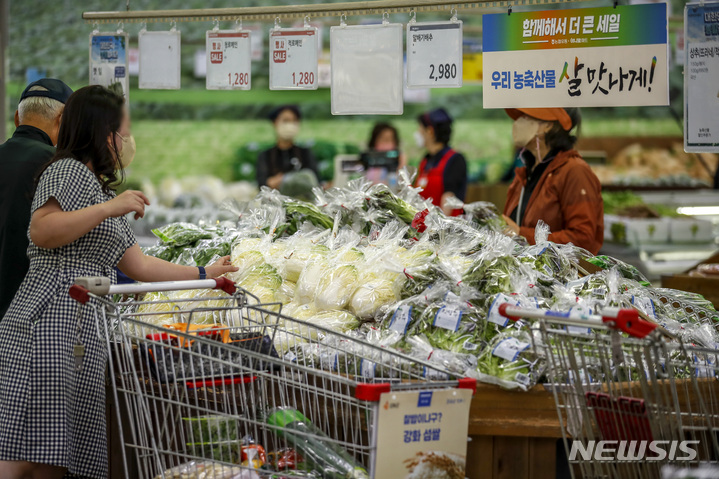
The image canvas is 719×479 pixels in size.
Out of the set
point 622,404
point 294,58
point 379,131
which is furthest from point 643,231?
point 622,404

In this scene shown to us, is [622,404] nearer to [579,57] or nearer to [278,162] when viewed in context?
[579,57]

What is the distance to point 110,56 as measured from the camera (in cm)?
459

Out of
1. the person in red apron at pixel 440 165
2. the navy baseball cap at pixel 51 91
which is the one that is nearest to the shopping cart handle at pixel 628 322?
the navy baseball cap at pixel 51 91

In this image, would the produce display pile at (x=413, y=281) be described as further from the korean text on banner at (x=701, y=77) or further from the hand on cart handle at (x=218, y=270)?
the korean text on banner at (x=701, y=77)

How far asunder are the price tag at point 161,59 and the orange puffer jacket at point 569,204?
2.21 meters

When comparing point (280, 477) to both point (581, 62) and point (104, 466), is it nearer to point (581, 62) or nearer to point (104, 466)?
point (104, 466)

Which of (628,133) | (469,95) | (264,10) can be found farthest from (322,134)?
(264,10)

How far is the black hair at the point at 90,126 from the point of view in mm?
2963

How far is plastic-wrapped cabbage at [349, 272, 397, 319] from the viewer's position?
11.0 ft

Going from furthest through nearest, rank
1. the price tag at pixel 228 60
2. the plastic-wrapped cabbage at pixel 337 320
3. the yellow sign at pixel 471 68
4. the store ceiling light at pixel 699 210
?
the yellow sign at pixel 471 68
the store ceiling light at pixel 699 210
the price tag at pixel 228 60
the plastic-wrapped cabbage at pixel 337 320

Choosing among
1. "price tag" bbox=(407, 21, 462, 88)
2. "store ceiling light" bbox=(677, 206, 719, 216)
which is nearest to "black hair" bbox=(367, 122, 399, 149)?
"store ceiling light" bbox=(677, 206, 719, 216)

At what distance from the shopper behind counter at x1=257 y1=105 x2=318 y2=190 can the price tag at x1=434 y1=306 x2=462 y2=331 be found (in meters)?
5.77

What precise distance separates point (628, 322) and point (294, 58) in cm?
263

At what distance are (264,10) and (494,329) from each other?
2176mm
